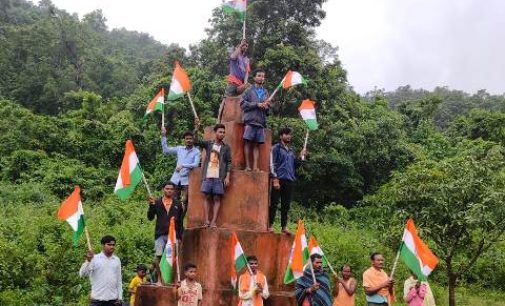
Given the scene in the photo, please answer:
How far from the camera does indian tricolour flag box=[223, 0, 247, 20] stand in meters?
10.4

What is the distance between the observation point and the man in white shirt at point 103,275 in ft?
21.9

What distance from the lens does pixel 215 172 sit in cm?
805

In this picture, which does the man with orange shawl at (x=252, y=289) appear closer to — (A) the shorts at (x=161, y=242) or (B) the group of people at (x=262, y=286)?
(B) the group of people at (x=262, y=286)

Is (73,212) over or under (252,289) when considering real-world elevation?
over

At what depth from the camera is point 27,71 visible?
111 ft

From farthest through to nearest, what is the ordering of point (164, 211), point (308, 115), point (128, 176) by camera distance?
point (308, 115)
point (128, 176)
point (164, 211)

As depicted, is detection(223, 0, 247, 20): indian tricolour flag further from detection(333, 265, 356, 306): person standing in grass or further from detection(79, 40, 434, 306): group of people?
detection(333, 265, 356, 306): person standing in grass

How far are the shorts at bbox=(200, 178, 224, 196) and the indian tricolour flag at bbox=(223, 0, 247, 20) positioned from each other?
11.6 feet

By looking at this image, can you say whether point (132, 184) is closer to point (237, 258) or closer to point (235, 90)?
point (237, 258)

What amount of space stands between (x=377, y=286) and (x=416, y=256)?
581mm

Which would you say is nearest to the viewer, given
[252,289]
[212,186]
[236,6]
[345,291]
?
[252,289]

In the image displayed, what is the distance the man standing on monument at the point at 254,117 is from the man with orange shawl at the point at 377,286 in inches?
89.1

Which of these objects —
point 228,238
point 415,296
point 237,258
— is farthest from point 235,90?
point 415,296

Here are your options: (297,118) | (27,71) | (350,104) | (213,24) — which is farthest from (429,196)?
(27,71)
